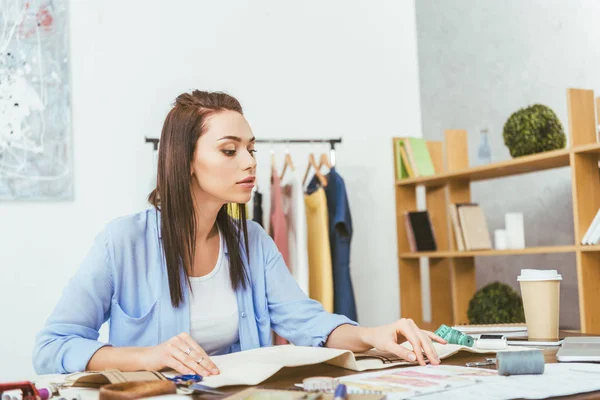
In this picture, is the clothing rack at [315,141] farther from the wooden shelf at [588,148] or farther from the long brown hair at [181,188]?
the long brown hair at [181,188]

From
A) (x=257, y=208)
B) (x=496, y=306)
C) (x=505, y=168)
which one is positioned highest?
(x=505, y=168)

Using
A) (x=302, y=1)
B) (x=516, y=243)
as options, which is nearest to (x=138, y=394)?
(x=516, y=243)

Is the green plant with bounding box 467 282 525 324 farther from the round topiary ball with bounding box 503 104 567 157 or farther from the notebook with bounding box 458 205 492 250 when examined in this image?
the round topiary ball with bounding box 503 104 567 157

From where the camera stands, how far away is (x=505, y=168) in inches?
127

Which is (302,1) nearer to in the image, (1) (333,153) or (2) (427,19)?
(1) (333,153)

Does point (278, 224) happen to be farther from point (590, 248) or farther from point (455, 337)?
point (455, 337)

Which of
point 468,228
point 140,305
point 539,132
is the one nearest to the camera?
point 140,305

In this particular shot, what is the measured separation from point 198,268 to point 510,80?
9.53ft

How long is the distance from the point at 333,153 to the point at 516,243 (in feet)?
3.20

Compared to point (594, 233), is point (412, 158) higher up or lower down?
higher up

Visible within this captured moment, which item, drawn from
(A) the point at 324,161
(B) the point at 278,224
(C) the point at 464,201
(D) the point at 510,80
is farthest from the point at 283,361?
(D) the point at 510,80

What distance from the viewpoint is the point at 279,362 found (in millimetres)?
1170

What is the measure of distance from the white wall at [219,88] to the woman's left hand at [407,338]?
7.14 feet

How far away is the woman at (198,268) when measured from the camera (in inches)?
63.4
